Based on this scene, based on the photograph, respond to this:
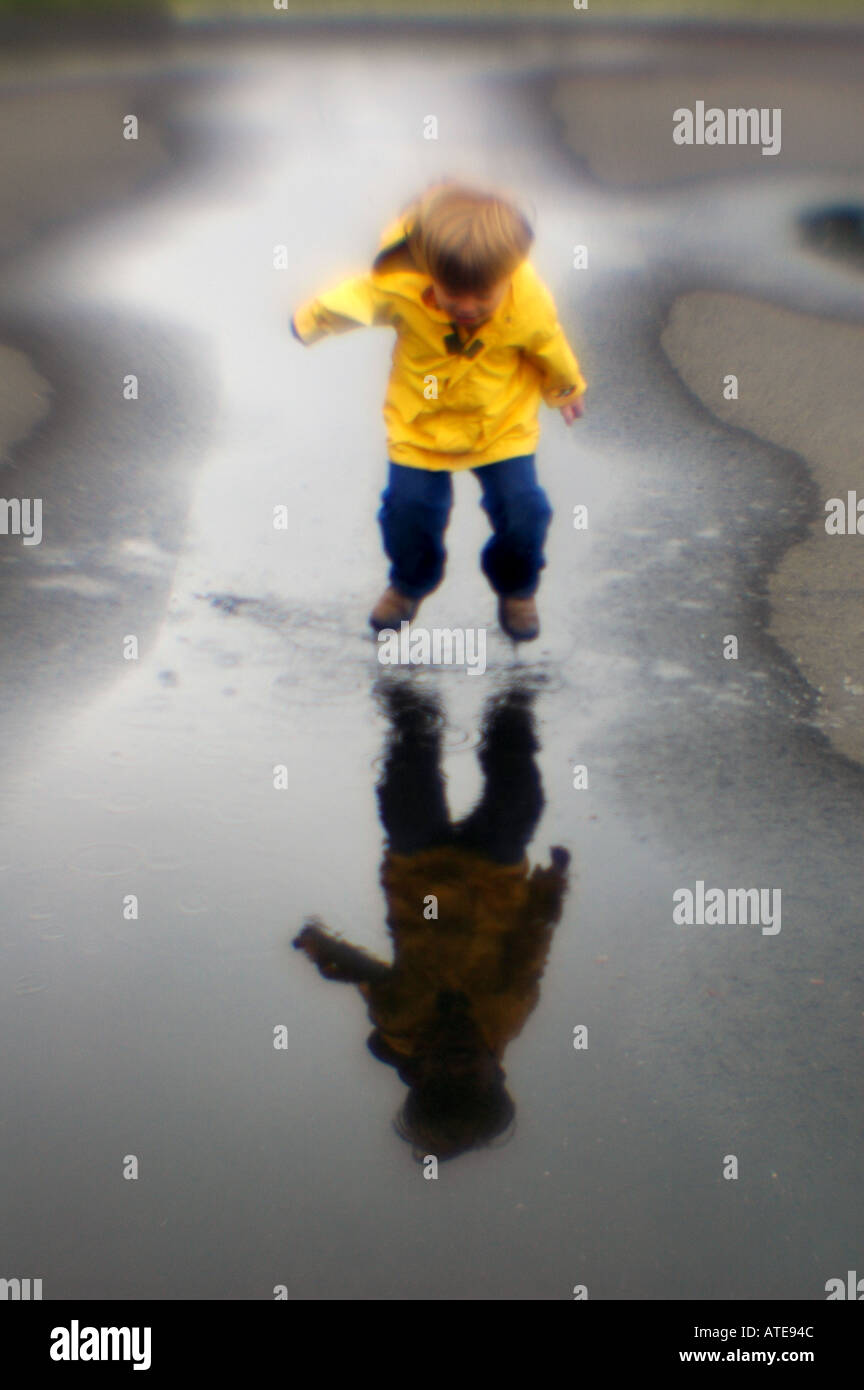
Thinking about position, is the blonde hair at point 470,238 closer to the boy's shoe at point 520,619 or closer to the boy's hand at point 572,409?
the boy's hand at point 572,409

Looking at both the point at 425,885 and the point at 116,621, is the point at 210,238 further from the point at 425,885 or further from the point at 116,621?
the point at 425,885

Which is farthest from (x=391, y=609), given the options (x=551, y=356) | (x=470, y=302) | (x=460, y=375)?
(x=470, y=302)

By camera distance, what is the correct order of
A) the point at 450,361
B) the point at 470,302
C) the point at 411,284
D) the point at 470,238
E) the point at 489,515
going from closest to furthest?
the point at 470,238
the point at 470,302
the point at 411,284
the point at 450,361
the point at 489,515

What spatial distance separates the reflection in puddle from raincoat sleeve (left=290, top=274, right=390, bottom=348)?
1.12 m

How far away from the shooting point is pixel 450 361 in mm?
3971

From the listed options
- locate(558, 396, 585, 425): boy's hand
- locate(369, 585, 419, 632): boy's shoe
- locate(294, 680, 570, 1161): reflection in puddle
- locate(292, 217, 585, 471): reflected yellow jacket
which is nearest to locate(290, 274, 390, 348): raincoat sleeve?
locate(292, 217, 585, 471): reflected yellow jacket

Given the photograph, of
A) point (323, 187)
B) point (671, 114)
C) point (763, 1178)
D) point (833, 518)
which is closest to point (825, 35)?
point (671, 114)

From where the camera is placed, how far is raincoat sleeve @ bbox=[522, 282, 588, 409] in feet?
12.8

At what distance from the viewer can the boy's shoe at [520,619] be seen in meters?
4.40

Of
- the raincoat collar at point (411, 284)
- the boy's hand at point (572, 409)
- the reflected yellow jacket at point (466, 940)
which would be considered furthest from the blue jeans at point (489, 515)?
the reflected yellow jacket at point (466, 940)

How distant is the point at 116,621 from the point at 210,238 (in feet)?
17.4

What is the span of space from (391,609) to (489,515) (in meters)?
0.43

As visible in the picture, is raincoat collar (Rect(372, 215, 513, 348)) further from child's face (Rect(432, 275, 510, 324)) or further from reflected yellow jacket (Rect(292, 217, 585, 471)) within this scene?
child's face (Rect(432, 275, 510, 324))

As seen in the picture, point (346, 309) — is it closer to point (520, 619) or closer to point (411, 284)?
point (411, 284)
